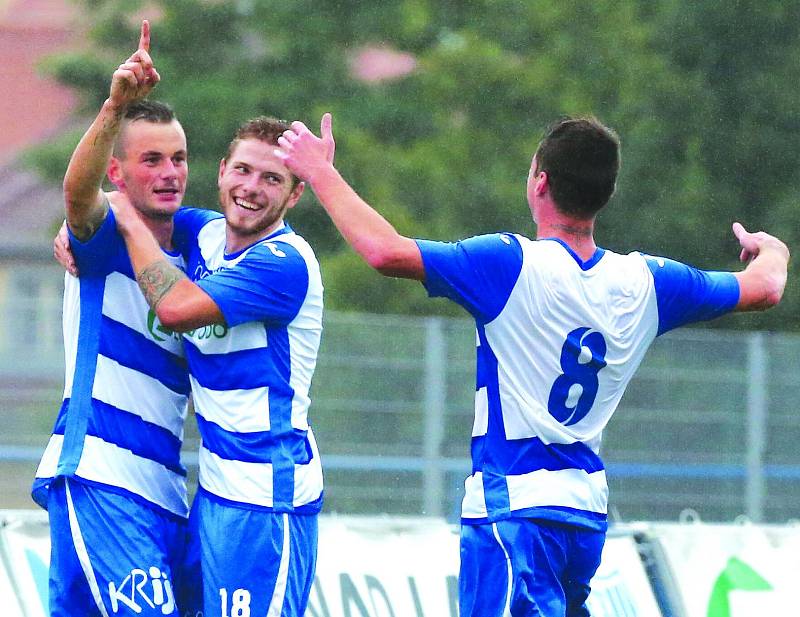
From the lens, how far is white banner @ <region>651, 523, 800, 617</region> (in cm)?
750

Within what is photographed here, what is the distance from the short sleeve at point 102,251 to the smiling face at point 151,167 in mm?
179

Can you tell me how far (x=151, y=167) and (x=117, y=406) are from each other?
2.52 feet

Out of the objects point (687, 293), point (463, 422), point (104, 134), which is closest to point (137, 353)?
point (104, 134)

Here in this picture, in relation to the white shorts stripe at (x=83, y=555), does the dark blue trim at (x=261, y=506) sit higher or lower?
higher

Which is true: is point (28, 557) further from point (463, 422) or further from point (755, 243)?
point (463, 422)

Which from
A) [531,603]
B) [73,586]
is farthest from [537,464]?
[73,586]

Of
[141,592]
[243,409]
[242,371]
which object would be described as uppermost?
[242,371]

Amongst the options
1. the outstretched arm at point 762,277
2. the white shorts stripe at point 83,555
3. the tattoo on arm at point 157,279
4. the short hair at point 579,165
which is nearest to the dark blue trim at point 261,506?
the white shorts stripe at point 83,555

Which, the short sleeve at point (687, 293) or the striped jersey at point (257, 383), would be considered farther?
the short sleeve at point (687, 293)

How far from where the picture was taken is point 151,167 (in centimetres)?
514

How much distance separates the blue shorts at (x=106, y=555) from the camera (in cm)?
489

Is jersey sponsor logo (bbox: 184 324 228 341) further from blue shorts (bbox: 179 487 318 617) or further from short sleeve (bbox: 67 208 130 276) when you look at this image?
blue shorts (bbox: 179 487 318 617)

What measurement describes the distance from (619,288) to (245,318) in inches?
45.1

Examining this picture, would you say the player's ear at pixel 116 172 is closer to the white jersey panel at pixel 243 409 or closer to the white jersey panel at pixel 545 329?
the white jersey panel at pixel 243 409
